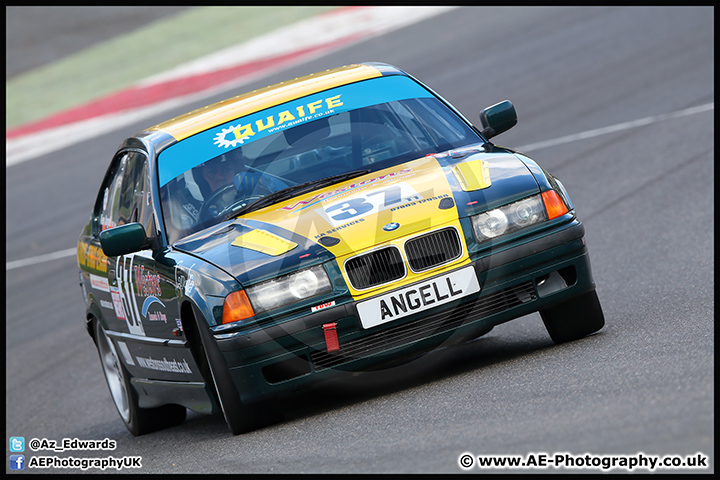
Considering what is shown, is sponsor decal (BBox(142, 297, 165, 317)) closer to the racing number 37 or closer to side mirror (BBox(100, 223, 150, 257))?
side mirror (BBox(100, 223, 150, 257))

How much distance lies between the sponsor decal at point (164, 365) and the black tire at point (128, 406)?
0.44 m

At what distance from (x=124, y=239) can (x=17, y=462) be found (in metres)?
2.19

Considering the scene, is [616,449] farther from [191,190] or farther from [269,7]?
[269,7]

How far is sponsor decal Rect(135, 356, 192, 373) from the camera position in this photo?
5.45 metres

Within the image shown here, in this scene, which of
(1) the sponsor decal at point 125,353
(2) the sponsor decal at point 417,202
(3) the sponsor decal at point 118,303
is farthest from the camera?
(1) the sponsor decal at point 125,353

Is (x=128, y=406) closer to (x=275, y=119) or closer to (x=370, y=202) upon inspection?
(x=275, y=119)

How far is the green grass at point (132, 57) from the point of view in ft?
72.7

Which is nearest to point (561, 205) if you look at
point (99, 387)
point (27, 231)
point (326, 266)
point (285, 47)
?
point (326, 266)

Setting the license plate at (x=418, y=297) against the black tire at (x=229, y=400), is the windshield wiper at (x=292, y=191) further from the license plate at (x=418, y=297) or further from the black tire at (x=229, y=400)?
the license plate at (x=418, y=297)

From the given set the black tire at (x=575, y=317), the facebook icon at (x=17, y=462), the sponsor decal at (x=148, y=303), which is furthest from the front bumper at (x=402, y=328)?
the facebook icon at (x=17, y=462)

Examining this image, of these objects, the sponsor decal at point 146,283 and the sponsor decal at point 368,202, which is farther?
the sponsor decal at point 146,283

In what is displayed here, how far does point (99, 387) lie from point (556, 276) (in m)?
4.22

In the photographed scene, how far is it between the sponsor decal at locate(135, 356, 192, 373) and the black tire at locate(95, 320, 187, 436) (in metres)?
0.44

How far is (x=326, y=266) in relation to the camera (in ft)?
15.8
